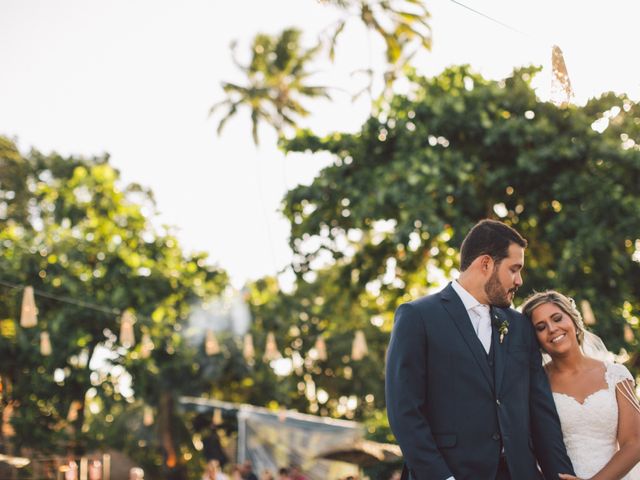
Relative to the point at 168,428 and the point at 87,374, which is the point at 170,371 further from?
the point at 168,428

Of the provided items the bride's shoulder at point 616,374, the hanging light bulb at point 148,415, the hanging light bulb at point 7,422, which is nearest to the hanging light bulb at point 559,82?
the bride's shoulder at point 616,374

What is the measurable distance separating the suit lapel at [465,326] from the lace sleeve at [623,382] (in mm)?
1005

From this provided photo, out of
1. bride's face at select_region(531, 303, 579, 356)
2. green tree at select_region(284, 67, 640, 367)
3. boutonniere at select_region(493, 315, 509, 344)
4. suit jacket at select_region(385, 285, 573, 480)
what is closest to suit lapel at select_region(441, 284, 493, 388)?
suit jacket at select_region(385, 285, 573, 480)

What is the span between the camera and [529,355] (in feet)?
11.7

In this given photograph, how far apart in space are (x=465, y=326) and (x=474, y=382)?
0.81 feet

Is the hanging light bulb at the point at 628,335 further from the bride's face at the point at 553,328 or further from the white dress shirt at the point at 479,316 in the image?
the white dress shirt at the point at 479,316

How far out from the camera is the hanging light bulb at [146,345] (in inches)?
911

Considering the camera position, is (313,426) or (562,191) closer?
(562,191)

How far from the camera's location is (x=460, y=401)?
3.27 m

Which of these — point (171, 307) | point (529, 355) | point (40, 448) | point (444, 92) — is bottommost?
point (40, 448)

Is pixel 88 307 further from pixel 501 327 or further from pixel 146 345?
→ pixel 501 327

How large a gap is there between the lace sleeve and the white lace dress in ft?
0.08

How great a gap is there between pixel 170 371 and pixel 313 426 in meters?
8.04

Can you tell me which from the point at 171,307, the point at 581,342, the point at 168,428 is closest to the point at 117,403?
the point at 171,307
